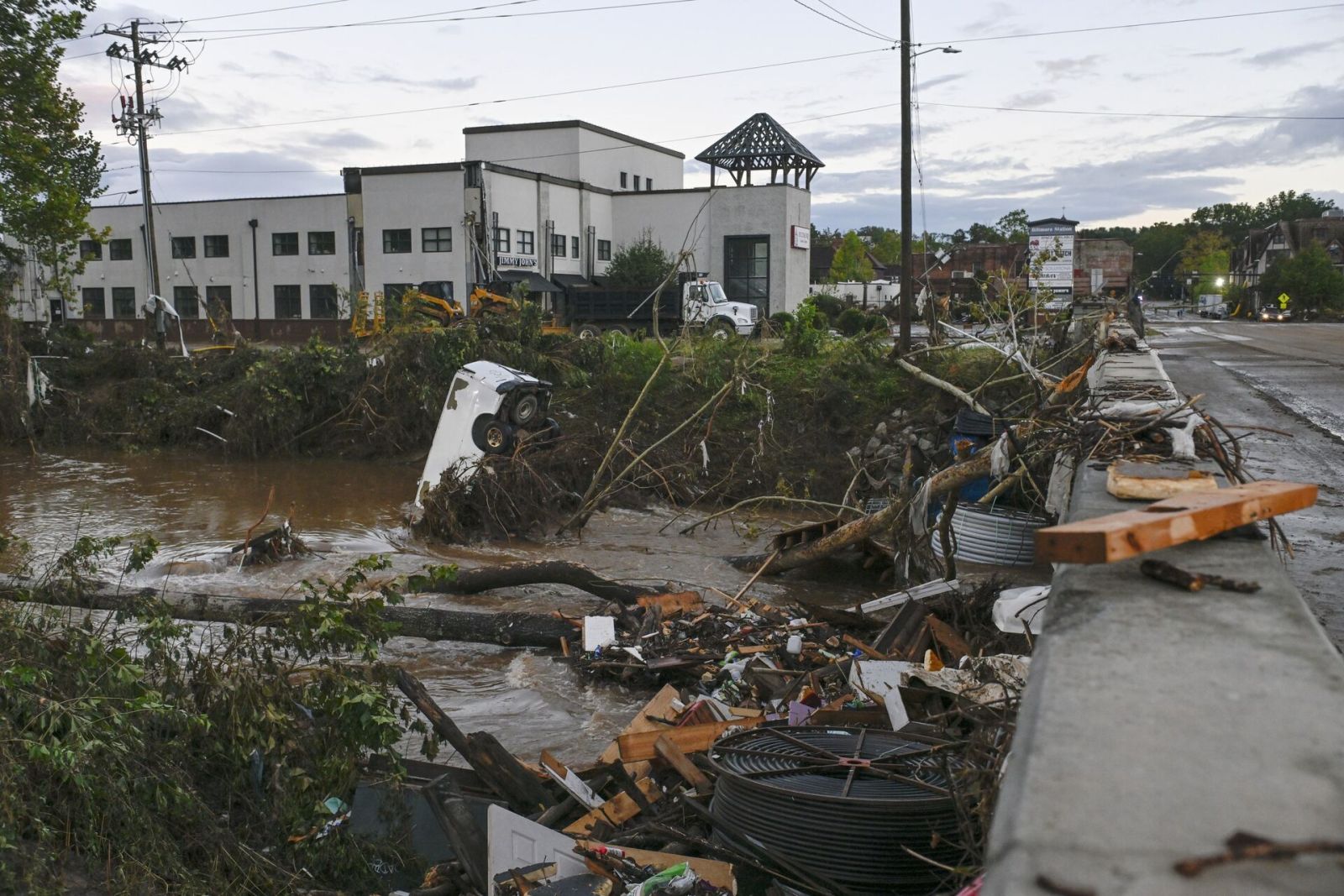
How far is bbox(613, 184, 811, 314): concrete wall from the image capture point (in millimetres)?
46031

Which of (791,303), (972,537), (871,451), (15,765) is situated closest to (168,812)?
(15,765)

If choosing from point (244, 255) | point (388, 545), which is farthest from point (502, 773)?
point (244, 255)

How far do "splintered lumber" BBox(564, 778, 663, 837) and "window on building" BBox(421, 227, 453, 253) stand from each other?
39838mm

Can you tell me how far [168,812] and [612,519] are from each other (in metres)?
11.5

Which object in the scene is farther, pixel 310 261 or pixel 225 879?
pixel 310 261

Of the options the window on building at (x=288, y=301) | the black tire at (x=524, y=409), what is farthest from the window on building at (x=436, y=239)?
the black tire at (x=524, y=409)

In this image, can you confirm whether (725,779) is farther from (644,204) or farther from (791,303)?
(644,204)

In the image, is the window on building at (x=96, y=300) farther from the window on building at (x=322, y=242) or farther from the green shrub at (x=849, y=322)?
the green shrub at (x=849, y=322)

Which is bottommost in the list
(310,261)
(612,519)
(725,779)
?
(612,519)

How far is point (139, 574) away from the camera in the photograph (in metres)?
12.2

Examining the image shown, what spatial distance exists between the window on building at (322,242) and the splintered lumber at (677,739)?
147ft

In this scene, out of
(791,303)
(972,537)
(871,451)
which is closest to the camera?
(972,537)

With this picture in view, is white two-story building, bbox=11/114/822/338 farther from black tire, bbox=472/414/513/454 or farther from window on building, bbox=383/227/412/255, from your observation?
black tire, bbox=472/414/513/454

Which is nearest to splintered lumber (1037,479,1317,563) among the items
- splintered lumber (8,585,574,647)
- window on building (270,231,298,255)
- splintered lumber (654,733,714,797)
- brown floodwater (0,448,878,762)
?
splintered lumber (654,733,714,797)
